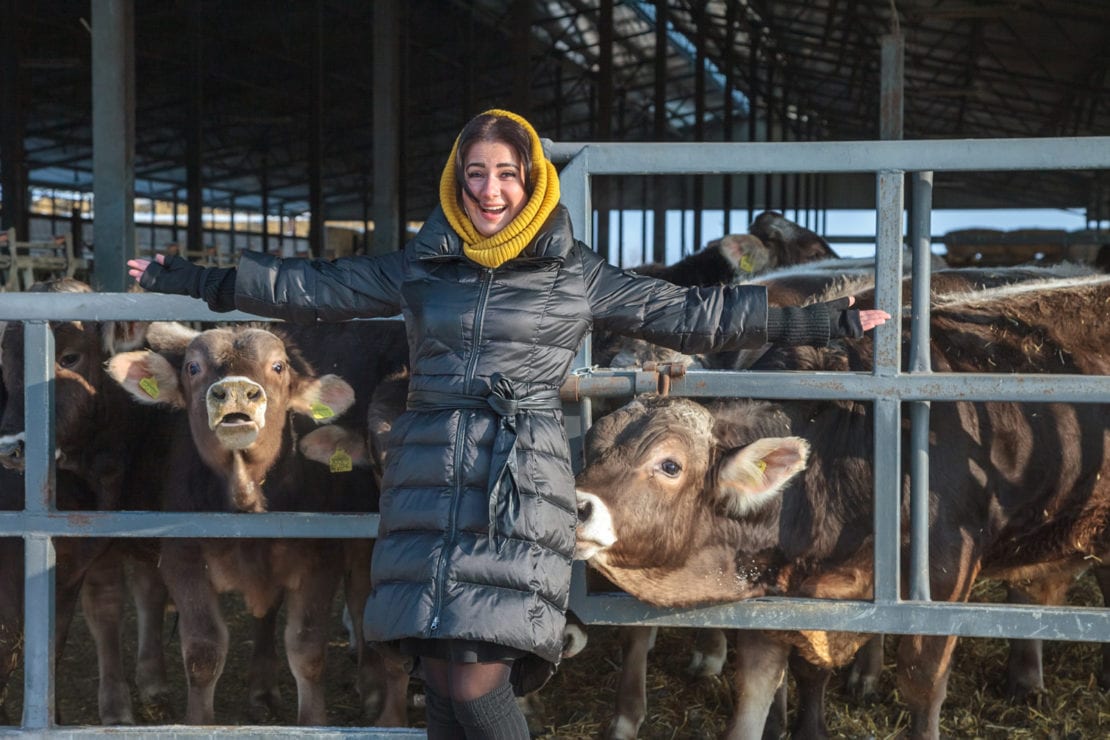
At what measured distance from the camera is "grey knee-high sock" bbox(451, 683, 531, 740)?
2.69 meters

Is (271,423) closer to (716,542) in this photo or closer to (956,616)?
(716,542)

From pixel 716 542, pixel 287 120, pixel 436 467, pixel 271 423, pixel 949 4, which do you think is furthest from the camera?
pixel 287 120

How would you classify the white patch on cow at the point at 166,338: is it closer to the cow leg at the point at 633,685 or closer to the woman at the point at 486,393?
the woman at the point at 486,393

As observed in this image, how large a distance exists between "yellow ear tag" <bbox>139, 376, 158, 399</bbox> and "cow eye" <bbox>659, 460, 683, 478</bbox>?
2.07 metres

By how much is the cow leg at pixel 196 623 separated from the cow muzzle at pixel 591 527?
5.96ft

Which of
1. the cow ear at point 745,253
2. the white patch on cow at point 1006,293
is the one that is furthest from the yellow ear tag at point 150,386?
the cow ear at point 745,253

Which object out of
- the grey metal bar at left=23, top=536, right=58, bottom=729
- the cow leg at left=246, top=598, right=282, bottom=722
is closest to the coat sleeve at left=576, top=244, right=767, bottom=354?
the grey metal bar at left=23, top=536, right=58, bottom=729

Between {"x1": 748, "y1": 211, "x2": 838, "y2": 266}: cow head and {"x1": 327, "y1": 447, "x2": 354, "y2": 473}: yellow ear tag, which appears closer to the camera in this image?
{"x1": 327, "y1": 447, "x2": 354, "y2": 473}: yellow ear tag

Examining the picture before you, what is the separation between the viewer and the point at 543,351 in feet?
9.14

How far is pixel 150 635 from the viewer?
5.20m

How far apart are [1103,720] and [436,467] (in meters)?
3.24

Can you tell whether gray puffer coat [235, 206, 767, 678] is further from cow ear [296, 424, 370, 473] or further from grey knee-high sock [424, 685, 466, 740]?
cow ear [296, 424, 370, 473]

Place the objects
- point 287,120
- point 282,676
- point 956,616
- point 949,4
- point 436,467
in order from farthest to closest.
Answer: point 287,120, point 949,4, point 282,676, point 956,616, point 436,467

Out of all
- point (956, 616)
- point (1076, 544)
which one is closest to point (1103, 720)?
point (1076, 544)
